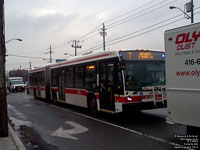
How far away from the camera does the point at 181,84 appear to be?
6316mm

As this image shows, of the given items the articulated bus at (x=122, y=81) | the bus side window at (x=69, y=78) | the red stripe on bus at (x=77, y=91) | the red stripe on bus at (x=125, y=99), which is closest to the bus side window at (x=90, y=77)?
the articulated bus at (x=122, y=81)

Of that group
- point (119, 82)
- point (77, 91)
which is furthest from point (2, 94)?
point (77, 91)

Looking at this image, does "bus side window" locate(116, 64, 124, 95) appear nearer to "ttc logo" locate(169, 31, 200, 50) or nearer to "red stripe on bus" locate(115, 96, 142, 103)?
"red stripe on bus" locate(115, 96, 142, 103)

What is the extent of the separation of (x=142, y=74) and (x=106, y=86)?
1.71 m

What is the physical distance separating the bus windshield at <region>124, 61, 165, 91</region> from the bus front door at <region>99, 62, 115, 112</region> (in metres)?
0.82

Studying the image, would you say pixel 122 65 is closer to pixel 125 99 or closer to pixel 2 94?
pixel 125 99

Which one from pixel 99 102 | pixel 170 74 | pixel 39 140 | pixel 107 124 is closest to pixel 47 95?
pixel 99 102

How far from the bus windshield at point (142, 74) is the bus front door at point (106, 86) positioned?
823 millimetres

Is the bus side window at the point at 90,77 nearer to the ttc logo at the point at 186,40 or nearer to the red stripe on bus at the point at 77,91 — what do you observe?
the red stripe on bus at the point at 77,91

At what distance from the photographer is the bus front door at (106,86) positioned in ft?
32.8

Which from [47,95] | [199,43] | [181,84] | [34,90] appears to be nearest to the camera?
[199,43]

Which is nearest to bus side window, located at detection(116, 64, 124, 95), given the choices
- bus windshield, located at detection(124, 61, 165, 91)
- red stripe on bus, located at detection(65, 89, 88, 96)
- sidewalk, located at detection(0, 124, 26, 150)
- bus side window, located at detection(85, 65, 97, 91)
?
bus windshield, located at detection(124, 61, 165, 91)

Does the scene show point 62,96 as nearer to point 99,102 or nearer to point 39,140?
point 99,102

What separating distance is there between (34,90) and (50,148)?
56.4 ft
